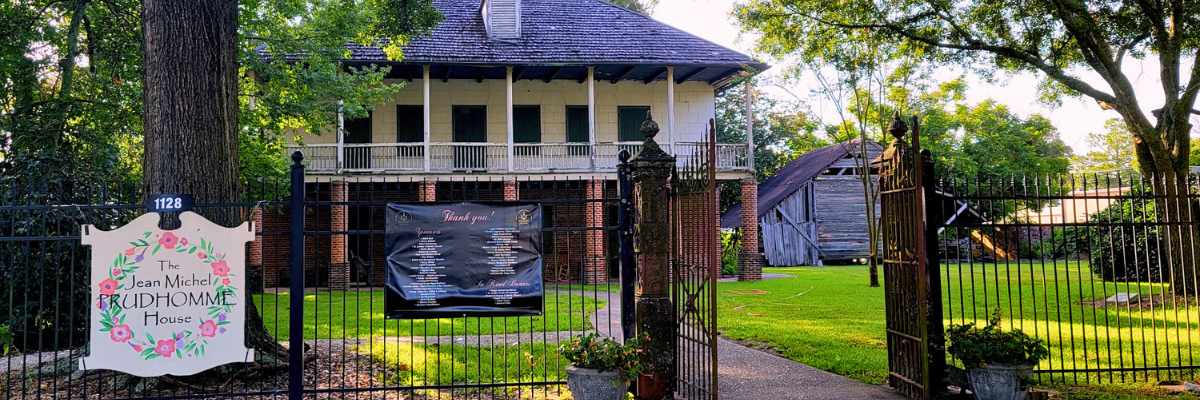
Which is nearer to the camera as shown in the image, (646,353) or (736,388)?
(646,353)

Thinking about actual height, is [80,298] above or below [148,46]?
below

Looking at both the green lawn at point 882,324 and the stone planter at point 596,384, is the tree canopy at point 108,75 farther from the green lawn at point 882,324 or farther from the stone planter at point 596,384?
the green lawn at point 882,324

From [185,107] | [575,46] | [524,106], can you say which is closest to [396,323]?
[185,107]

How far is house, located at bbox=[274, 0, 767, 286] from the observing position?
66.3 feet

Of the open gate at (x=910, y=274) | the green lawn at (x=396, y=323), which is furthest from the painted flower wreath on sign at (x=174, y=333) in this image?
the open gate at (x=910, y=274)

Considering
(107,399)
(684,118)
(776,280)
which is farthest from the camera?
(684,118)

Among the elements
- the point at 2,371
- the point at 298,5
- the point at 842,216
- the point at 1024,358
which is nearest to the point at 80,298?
the point at 2,371

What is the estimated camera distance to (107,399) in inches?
264

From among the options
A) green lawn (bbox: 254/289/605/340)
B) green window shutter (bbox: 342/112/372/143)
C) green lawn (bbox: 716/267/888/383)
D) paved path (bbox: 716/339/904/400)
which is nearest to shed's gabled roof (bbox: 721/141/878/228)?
green lawn (bbox: 716/267/888/383)

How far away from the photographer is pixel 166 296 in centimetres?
588

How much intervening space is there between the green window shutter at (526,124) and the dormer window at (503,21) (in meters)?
2.08

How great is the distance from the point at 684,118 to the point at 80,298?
53.0ft

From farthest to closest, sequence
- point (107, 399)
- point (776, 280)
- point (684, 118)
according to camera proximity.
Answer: point (684, 118), point (776, 280), point (107, 399)

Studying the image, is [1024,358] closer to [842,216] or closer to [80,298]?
[80,298]
